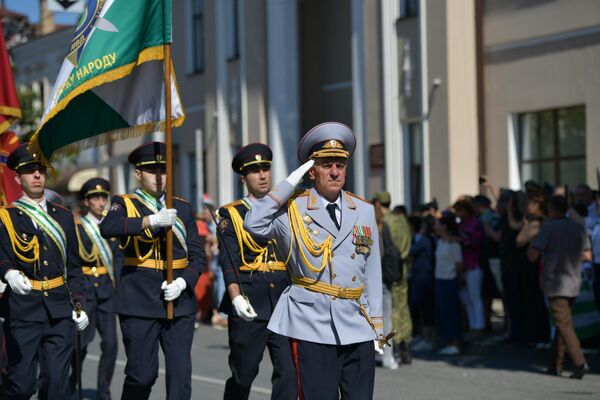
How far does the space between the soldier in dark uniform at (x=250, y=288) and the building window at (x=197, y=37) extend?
2075 cm

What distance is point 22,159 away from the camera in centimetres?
884

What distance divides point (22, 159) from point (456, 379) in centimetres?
547

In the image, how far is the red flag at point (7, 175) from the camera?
413 inches

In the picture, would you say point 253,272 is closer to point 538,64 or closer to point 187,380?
point 187,380

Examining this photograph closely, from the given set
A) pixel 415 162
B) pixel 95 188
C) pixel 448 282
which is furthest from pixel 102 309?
pixel 415 162

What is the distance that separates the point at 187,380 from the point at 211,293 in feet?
39.5

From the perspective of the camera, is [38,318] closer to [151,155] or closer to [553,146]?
[151,155]

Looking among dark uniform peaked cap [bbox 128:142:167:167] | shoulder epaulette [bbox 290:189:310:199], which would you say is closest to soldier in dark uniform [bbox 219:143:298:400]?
dark uniform peaked cap [bbox 128:142:167:167]

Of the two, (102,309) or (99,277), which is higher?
(99,277)

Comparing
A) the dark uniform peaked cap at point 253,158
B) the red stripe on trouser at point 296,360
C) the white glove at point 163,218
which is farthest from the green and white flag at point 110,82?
the red stripe on trouser at point 296,360

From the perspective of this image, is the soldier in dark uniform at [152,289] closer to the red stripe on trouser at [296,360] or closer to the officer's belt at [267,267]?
the officer's belt at [267,267]

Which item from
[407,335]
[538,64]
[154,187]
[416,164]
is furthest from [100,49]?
[416,164]

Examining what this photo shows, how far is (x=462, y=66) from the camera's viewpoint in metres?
19.5

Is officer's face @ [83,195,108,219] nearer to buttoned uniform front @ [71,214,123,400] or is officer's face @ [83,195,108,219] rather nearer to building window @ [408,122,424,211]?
buttoned uniform front @ [71,214,123,400]
